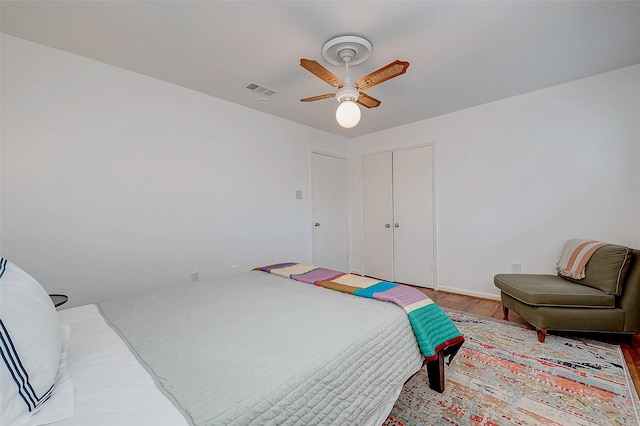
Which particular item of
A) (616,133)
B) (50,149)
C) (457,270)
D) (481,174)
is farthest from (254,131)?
(616,133)

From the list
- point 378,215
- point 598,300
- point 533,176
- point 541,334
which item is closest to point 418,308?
point 541,334

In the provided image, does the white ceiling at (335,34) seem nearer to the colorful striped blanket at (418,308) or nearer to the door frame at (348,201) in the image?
the door frame at (348,201)

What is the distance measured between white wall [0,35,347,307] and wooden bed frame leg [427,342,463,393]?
2340mm

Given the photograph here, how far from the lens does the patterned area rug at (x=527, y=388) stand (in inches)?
56.7

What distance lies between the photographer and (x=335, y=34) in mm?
1942

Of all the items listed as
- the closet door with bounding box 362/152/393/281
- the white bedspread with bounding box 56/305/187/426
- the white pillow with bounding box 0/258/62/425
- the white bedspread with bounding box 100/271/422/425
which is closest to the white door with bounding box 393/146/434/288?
the closet door with bounding box 362/152/393/281

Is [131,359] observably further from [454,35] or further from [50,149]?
[454,35]

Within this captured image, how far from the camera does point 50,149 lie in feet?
6.94

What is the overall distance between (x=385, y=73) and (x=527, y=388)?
7.34ft

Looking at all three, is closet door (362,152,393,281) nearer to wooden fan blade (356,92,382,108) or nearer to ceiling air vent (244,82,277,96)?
wooden fan blade (356,92,382,108)

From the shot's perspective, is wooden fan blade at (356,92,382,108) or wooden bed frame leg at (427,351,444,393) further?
wooden fan blade at (356,92,382,108)

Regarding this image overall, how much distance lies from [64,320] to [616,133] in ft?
14.7

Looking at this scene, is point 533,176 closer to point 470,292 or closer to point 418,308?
point 470,292

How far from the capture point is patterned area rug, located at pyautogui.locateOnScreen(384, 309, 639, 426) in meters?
1.44
